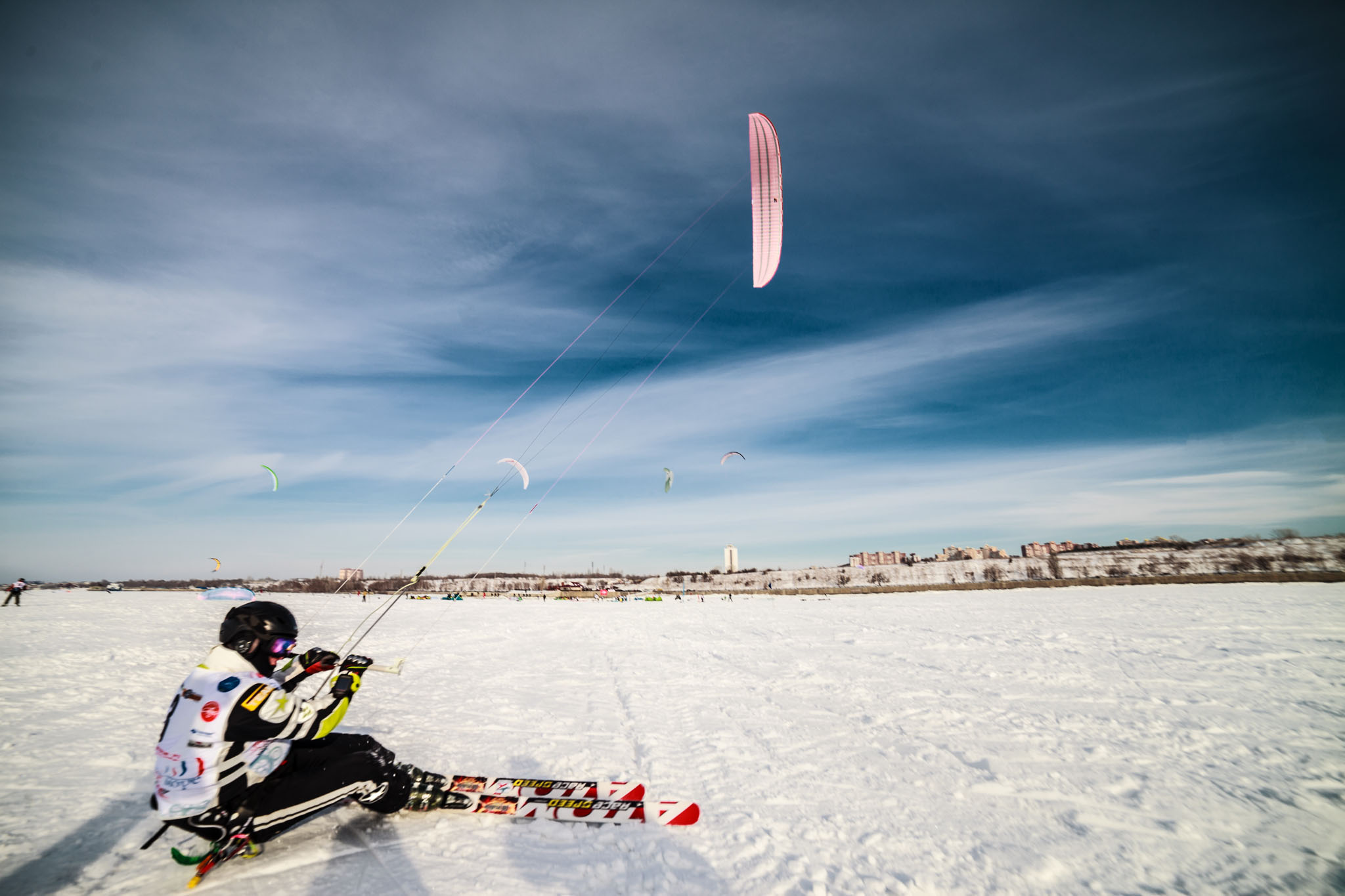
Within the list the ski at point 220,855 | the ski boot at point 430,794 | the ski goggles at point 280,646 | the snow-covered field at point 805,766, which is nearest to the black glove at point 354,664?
the ski goggles at point 280,646

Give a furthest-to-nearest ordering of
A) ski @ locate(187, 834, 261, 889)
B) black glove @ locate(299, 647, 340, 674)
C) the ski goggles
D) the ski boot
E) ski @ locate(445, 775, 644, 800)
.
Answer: ski @ locate(445, 775, 644, 800) → the ski boot → black glove @ locate(299, 647, 340, 674) → the ski goggles → ski @ locate(187, 834, 261, 889)

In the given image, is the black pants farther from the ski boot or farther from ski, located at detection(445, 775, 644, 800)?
ski, located at detection(445, 775, 644, 800)

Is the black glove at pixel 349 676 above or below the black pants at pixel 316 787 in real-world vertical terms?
above

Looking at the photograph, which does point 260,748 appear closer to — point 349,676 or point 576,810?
point 349,676

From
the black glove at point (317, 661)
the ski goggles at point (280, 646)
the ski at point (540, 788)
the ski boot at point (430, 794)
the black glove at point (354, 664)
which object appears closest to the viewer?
the ski goggles at point (280, 646)

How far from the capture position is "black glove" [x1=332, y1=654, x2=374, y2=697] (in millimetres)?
3975

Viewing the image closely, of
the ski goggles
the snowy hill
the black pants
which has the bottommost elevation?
the snowy hill

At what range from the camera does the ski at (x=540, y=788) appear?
456cm

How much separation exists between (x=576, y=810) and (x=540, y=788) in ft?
1.48

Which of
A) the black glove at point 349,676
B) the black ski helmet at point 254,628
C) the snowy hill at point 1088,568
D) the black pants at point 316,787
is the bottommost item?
the snowy hill at point 1088,568

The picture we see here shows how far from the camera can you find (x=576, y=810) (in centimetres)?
443

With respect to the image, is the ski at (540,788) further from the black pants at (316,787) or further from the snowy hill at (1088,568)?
the snowy hill at (1088,568)

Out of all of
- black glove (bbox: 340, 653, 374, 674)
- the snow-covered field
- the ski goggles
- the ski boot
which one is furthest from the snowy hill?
the ski goggles

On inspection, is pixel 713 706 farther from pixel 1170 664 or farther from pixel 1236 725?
pixel 1170 664
